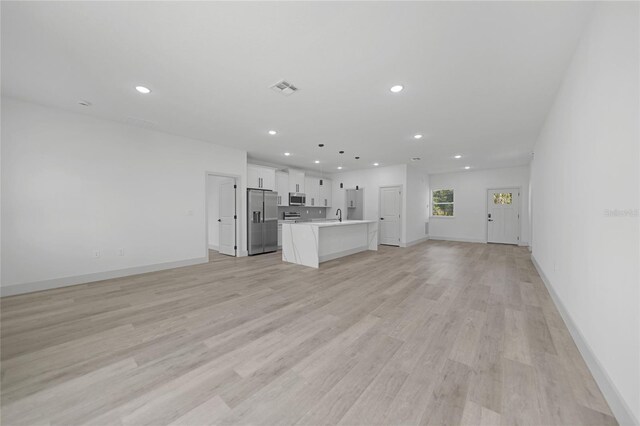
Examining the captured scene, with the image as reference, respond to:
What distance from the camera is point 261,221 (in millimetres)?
7000

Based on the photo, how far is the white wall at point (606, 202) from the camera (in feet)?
4.38

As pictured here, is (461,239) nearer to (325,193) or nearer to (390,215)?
(390,215)

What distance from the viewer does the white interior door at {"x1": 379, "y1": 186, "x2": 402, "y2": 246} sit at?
836 centimetres

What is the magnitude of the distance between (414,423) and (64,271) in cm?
550

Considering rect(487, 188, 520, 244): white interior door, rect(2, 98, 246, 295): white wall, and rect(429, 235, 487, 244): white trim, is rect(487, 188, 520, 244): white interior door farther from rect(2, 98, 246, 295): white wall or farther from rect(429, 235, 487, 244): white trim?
rect(2, 98, 246, 295): white wall

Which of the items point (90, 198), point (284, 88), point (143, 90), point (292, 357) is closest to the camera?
point (292, 357)

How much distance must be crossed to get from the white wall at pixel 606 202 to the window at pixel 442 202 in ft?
24.7

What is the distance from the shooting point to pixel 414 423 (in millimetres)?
1364

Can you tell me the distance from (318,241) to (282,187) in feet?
11.3

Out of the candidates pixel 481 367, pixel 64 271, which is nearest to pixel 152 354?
pixel 481 367

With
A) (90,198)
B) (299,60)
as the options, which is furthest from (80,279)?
(299,60)

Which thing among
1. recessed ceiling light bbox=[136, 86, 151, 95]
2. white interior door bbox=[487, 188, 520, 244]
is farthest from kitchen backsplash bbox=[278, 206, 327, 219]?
white interior door bbox=[487, 188, 520, 244]

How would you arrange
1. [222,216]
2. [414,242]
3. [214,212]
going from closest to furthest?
[222,216] → [214,212] → [414,242]

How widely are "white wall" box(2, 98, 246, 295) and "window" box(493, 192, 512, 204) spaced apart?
32.6ft
